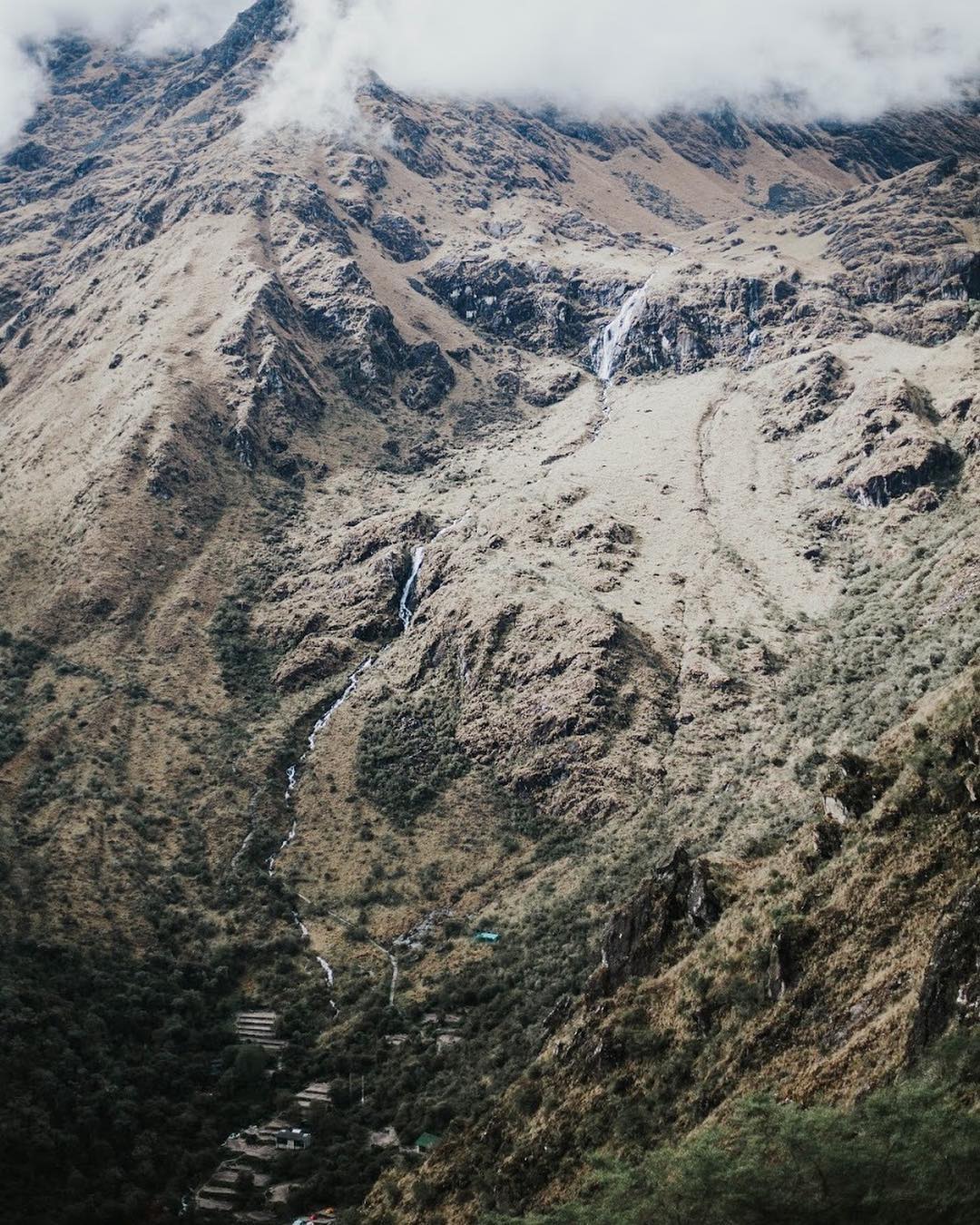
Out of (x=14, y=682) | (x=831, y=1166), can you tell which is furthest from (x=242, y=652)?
(x=831, y=1166)

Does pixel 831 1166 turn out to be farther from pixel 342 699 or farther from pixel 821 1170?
pixel 342 699

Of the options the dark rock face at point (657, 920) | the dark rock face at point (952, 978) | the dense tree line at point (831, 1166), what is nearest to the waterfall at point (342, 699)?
the dark rock face at point (657, 920)

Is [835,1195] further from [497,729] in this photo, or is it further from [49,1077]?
[497,729]

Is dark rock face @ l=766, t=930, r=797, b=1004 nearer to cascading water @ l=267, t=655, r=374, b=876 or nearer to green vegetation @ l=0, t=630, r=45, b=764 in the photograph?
cascading water @ l=267, t=655, r=374, b=876

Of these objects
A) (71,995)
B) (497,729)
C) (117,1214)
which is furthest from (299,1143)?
(497,729)

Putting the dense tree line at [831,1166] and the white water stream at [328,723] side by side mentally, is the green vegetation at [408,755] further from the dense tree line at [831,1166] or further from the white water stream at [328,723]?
the dense tree line at [831,1166]

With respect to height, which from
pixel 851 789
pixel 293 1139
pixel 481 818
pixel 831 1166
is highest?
pixel 831 1166
